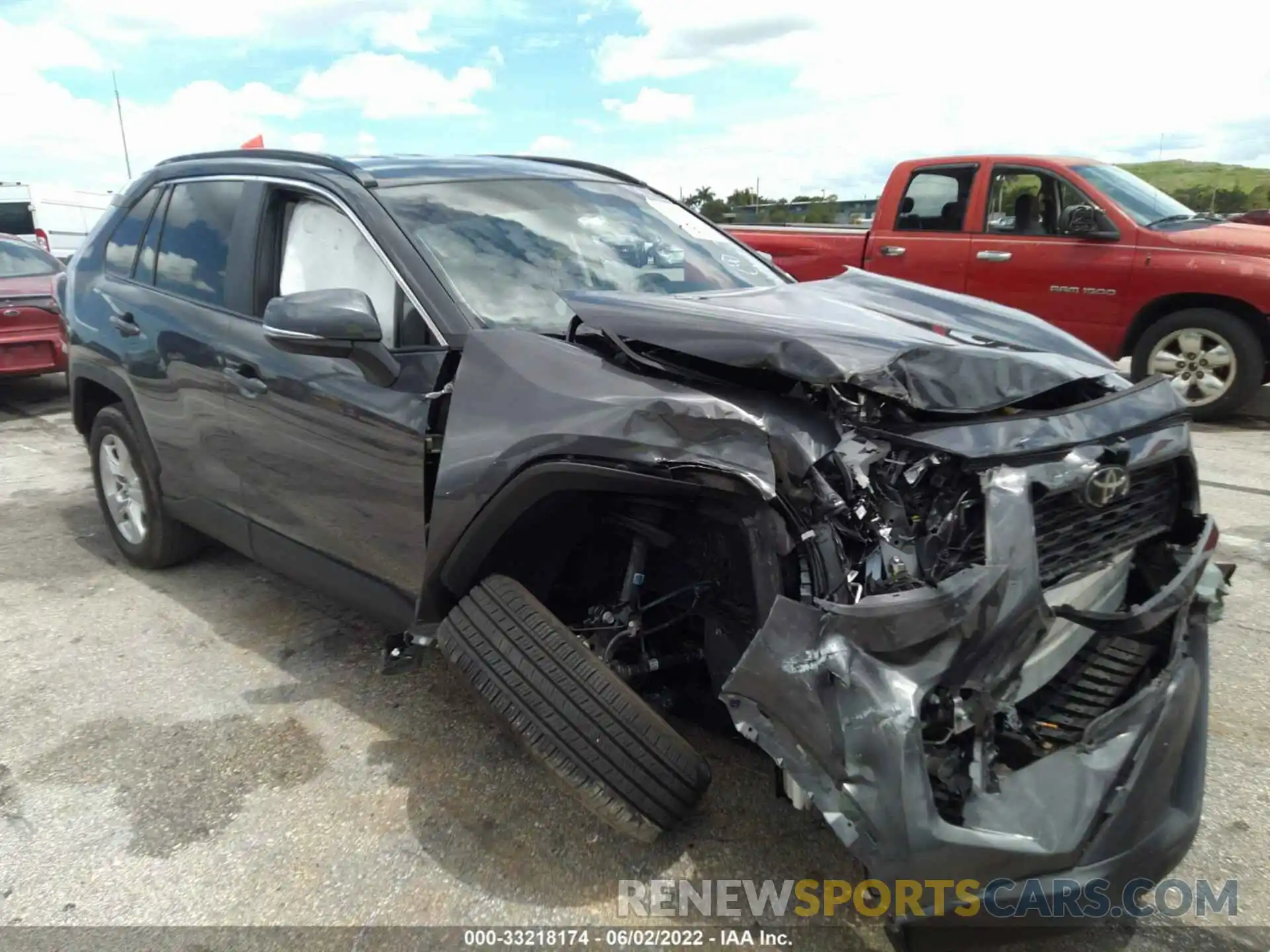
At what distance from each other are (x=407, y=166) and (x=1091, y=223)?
5.83m

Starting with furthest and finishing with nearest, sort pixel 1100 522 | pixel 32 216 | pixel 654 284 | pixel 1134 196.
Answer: pixel 32 216 < pixel 1134 196 < pixel 654 284 < pixel 1100 522

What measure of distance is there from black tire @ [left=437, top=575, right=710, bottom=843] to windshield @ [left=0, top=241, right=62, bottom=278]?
8.61 metres

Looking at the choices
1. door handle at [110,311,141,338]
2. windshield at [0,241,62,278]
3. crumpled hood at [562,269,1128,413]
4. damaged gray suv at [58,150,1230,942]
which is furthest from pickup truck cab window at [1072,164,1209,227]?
windshield at [0,241,62,278]

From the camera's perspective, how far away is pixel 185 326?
3.69 m

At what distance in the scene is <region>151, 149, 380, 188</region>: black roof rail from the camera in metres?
3.18

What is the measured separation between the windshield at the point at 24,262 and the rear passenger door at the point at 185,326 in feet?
18.9

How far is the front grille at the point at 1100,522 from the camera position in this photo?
207cm

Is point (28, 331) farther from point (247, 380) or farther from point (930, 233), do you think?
point (930, 233)

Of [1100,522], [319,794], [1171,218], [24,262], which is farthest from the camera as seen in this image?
[24,262]

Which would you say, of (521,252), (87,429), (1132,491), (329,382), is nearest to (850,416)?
(1132,491)

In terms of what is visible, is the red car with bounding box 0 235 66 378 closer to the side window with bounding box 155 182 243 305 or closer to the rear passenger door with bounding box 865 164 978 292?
the side window with bounding box 155 182 243 305

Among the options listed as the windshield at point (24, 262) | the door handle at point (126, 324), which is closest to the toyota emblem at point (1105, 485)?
the door handle at point (126, 324)

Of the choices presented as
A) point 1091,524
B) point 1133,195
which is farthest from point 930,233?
point 1091,524

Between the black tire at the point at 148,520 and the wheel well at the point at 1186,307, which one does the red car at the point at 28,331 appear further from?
→ the wheel well at the point at 1186,307
